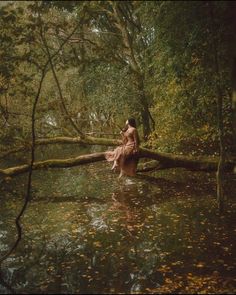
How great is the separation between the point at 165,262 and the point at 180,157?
973 cm

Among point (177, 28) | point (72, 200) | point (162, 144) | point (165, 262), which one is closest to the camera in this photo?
point (165, 262)

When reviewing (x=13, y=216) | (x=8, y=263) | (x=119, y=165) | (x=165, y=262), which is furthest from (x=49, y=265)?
(x=119, y=165)

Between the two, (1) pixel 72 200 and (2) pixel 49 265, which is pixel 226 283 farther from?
(1) pixel 72 200

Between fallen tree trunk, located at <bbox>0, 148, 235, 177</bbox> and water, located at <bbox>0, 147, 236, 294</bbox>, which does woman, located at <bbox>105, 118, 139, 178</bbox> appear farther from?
water, located at <bbox>0, 147, 236, 294</bbox>

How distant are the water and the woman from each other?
77 centimetres

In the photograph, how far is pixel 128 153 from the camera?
18.1m

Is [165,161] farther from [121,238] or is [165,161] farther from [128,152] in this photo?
[121,238]

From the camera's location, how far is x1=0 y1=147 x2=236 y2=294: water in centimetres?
855

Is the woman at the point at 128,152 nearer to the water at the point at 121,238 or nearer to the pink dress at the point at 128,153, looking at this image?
the pink dress at the point at 128,153

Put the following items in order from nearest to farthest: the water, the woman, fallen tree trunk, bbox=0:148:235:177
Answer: the water
the woman
fallen tree trunk, bbox=0:148:235:177

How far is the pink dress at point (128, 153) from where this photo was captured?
18.1m

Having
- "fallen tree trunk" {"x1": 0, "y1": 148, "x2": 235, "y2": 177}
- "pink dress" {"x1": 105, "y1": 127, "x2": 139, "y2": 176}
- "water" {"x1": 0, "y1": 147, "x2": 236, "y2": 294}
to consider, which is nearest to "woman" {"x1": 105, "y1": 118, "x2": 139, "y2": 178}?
"pink dress" {"x1": 105, "y1": 127, "x2": 139, "y2": 176}

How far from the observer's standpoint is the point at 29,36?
10.3 metres

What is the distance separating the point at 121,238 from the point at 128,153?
23.9 feet
